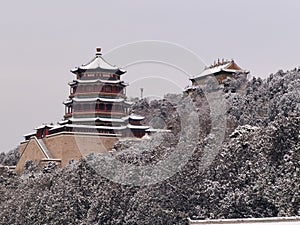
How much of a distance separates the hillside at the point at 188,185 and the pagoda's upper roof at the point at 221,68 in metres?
36.4

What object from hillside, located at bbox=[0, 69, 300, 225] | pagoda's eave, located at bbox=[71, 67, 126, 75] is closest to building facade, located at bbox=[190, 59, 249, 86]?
pagoda's eave, located at bbox=[71, 67, 126, 75]

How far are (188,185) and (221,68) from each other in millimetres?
49097

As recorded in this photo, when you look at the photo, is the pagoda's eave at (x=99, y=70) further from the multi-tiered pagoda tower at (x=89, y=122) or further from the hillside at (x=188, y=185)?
the hillside at (x=188, y=185)

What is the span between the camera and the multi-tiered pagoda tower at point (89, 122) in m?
60.4

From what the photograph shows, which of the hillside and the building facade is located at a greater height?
the building facade

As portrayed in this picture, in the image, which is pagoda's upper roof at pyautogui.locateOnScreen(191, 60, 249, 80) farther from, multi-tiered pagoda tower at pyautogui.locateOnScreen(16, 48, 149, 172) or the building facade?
multi-tiered pagoda tower at pyautogui.locateOnScreen(16, 48, 149, 172)

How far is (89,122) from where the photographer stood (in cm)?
6231

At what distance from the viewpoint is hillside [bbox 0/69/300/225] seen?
27953 millimetres

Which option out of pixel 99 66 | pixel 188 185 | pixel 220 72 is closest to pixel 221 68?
pixel 220 72

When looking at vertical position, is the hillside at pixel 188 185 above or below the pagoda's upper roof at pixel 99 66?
below

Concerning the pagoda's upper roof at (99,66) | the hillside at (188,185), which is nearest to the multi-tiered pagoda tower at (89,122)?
the pagoda's upper roof at (99,66)

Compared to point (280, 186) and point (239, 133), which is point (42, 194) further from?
point (280, 186)

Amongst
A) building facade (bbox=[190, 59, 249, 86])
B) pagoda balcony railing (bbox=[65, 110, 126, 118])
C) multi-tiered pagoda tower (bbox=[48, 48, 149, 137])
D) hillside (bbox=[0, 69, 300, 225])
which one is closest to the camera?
hillside (bbox=[0, 69, 300, 225])

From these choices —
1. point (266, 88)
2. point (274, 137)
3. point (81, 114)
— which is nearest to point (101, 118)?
point (81, 114)
